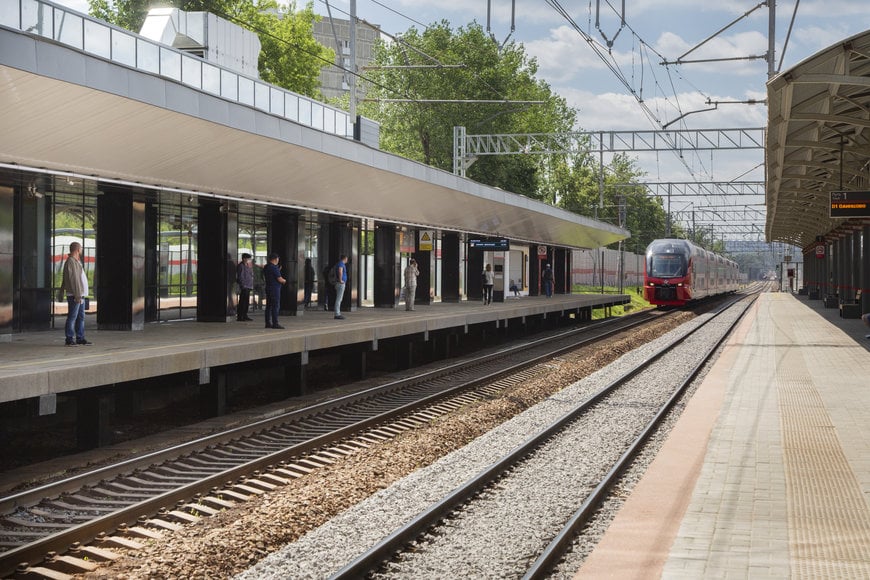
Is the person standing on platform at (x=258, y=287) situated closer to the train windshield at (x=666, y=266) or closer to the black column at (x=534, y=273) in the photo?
the black column at (x=534, y=273)

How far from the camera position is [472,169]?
176 feet

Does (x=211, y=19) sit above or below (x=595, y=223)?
above

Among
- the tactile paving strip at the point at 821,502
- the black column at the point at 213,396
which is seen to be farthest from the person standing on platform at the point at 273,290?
the tactile paving strip at the point at 821,502

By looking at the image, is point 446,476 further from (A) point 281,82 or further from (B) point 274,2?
(B) point 274,2

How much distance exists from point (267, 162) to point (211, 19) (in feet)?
67.9

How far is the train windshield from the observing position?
1609 inches

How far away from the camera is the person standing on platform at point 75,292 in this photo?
12.5 m

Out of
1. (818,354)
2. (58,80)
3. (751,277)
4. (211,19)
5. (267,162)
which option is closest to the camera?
(58,80)

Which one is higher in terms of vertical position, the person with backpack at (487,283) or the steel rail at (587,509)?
the person with backpack at (487,283)

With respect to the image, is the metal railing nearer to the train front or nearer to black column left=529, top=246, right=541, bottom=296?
black column left=529, top=246, right=541, bottom=296

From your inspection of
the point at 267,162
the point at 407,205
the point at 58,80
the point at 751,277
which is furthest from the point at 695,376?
the point at 751,277

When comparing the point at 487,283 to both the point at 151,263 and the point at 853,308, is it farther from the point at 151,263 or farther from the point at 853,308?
the point at 151,263

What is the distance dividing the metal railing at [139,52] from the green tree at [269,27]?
5855 millimetres

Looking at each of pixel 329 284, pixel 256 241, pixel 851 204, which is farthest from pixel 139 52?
pixel 851 204
